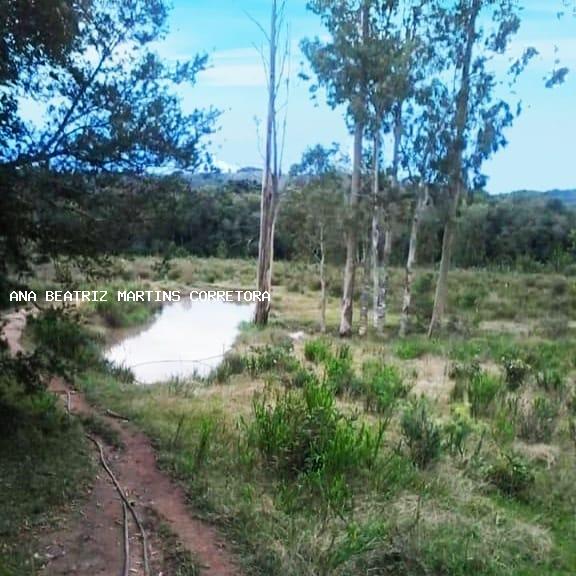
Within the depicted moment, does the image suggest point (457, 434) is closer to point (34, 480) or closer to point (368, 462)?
point (368, 462)

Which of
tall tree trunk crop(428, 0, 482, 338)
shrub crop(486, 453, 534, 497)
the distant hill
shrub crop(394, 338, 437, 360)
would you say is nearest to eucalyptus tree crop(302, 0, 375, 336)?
tall tree trunk crop(428, 0, 482, 338)

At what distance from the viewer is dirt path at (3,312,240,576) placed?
13.3 ft

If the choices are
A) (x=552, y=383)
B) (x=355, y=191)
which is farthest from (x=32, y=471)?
(x=355, y=191)

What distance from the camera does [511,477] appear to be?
5801mm

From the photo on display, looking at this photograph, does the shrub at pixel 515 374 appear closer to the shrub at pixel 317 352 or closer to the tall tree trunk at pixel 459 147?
the shrub at pixel 317 352

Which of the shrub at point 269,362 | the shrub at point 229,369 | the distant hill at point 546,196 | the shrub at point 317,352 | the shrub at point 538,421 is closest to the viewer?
the shrub at point 538,421

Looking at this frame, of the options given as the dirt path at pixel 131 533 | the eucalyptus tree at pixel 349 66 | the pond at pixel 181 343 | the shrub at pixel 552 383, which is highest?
the eucalyptus tree at pixel 349 66

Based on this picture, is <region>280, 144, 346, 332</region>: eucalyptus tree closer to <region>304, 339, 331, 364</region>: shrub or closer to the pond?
the pond

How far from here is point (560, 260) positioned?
3075cm

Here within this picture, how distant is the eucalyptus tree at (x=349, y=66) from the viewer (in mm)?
16359

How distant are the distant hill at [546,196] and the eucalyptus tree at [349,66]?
27.1 m

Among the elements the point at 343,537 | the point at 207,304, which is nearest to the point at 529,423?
the point at 343,537

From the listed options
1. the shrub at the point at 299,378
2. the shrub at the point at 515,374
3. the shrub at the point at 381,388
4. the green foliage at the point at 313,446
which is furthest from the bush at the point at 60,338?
the shrub at the point at 515,374

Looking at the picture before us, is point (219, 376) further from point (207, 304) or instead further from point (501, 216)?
point (501, 216)
